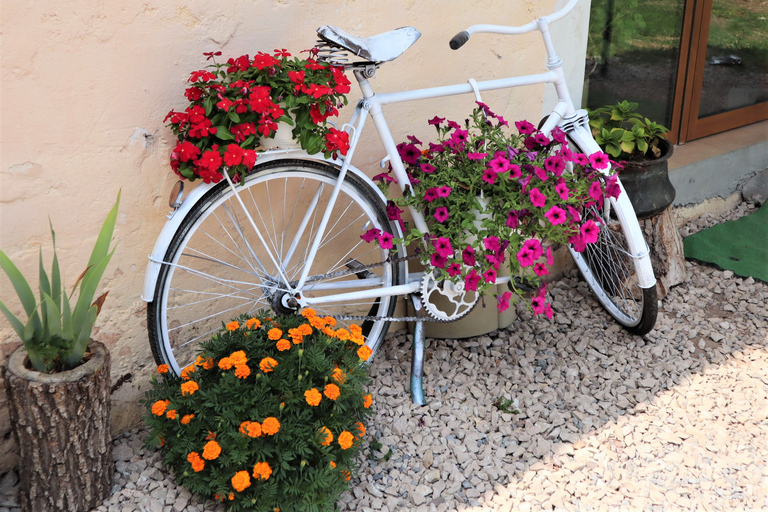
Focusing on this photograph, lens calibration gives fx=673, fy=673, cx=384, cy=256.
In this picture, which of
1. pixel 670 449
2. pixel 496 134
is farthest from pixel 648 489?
pixel 496 134

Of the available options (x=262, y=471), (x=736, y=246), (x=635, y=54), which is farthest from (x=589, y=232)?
(x=635, y=54)

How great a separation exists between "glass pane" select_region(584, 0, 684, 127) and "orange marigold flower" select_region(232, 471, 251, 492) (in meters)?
2.87

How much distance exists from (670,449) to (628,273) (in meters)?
1.07

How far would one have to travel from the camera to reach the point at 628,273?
3193 millimetres

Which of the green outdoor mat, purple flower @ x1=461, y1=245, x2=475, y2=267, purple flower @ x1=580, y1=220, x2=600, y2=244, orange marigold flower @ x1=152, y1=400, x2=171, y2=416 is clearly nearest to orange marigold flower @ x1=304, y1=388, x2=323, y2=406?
orange marigold flower @ x1=152, y1=400, x2=171, y2=416

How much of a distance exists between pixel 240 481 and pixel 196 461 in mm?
160

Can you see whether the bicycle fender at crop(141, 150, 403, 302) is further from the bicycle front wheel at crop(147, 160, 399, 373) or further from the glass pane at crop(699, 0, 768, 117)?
the glass pane at crop(699, 0, 768, 117)

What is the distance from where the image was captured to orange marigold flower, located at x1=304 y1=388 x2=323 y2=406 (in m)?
1.91

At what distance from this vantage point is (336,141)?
2.06 m

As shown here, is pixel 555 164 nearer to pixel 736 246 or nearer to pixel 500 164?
pixel 500 164

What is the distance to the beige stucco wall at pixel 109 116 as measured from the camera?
1849 millimetres

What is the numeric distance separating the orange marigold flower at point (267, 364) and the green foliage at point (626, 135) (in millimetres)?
1916

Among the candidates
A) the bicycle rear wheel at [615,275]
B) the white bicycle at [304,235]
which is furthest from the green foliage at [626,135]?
the white bicycle at [304,235]

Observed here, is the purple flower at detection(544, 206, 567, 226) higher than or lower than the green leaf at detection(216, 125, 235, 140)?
lower
